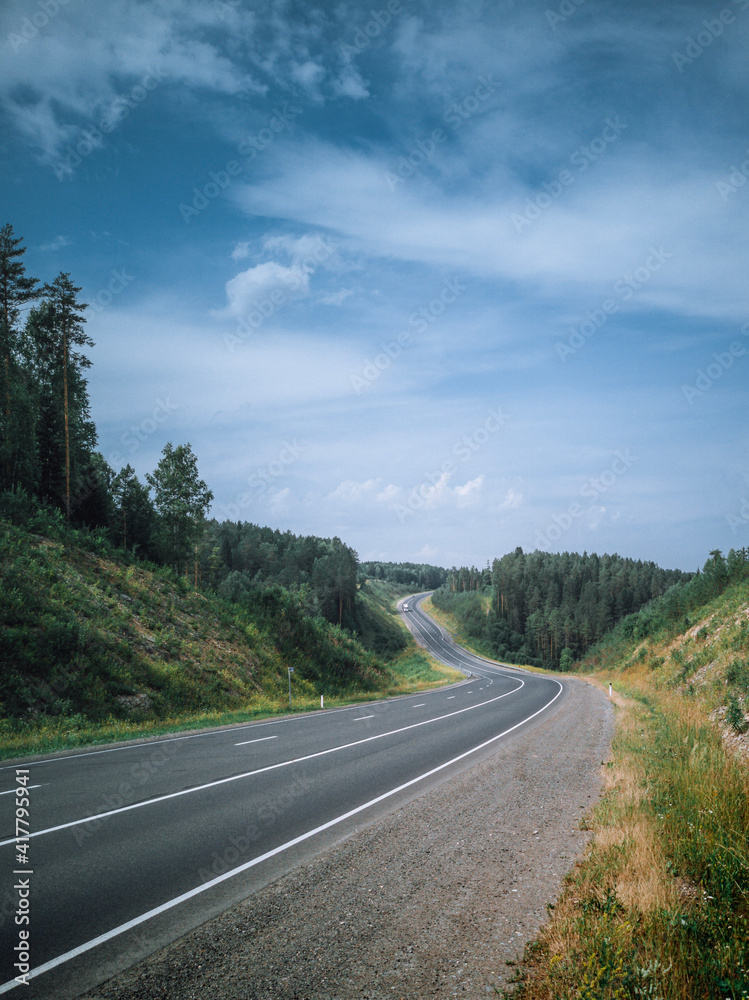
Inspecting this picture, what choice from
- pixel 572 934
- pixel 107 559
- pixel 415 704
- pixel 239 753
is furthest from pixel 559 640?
pixel 572 934

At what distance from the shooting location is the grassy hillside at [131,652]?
1630cm

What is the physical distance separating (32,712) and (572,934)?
1642 centimetres

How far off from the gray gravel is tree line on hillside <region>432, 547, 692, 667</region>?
276 feet

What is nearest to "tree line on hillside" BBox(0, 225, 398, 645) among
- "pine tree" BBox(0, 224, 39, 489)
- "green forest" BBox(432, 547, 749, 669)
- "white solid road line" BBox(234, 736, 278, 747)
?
"pine tree" BBox(0, 224, 39, 489)

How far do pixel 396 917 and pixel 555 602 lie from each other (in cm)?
11531

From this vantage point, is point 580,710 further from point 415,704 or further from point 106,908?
point 106,908

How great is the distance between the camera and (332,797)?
8.92m

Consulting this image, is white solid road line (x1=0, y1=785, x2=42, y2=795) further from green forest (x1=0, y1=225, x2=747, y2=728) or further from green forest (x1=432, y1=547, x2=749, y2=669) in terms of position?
green forest (x1=432, y1=547, x2=749, y2=669)

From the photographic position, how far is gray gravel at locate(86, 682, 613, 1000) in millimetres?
3986

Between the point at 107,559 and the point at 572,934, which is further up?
the point at 107,559

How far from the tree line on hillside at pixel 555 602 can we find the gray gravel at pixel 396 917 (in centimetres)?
8399

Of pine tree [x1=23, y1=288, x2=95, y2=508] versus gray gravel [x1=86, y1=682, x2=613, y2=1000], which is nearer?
gray gravel [x1=86, y1=682, x2=613, y2=1000]

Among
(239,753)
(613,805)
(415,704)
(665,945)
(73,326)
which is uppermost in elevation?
(73,326)

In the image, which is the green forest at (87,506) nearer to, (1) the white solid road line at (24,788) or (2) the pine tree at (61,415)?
(2) the pine tree at (61,415)
